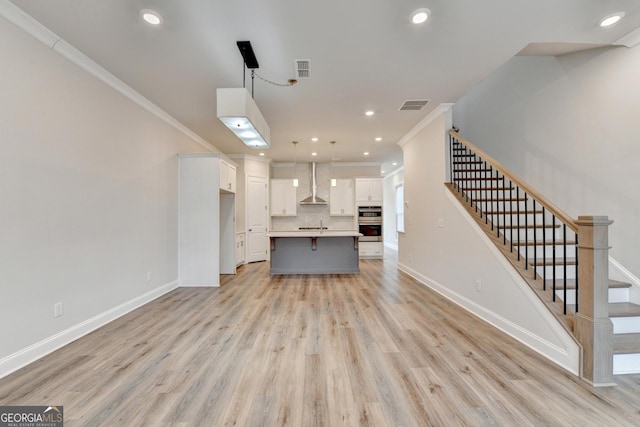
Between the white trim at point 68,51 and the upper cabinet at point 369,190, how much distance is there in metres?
5.33

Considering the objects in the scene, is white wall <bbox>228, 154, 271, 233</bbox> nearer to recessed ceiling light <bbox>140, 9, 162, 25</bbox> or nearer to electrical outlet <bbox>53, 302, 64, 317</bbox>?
electrical outlet <bbox>53, 302, 64, 317</bbox>

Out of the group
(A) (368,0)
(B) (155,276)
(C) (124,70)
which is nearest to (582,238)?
(A) (368,0)

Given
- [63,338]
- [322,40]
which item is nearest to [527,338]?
[322,40]

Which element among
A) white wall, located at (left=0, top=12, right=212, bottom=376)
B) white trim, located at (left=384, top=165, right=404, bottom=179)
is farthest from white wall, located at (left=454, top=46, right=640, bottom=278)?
white wall, located at (left=0, top=12, right=212, bottom=376)

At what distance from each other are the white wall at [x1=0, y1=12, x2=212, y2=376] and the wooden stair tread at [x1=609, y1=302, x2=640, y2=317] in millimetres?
4993

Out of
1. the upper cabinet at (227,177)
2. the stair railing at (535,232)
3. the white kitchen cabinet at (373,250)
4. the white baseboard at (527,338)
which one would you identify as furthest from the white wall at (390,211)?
the white baseboard at (527,338)

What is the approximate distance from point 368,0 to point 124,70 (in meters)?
2.80

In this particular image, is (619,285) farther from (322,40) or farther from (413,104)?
(322,40)

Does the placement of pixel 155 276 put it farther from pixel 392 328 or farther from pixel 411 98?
pixel 411 98

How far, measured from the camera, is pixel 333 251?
5.79 meters

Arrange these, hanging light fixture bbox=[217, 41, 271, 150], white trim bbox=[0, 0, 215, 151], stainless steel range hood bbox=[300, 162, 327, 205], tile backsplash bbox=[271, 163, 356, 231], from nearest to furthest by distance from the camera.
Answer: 1. white trim bbox=[0, 0, 215, 151]
2. hanging light fixture bbox=[217, 41, 271, 150]
3. stainless steel range hood bbox=[300, 162, 327, 205]
4. tile backsplash bbox=[271, 163, 356, 231]

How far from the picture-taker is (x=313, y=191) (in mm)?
8117

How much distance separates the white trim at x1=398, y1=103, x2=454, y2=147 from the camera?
420 cm

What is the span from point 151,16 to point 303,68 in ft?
4.83
